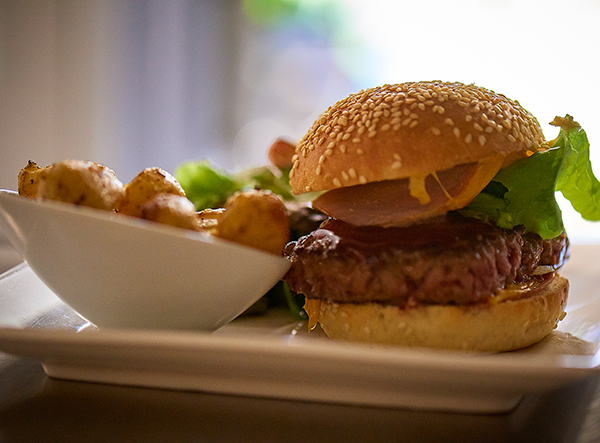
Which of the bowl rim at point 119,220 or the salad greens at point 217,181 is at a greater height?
the bowl rim at point 119,220

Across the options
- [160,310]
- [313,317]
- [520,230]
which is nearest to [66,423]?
[160,310]

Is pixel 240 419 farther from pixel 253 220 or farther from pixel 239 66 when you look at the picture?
pixel 239 66

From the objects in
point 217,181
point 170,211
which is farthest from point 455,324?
point 217,181

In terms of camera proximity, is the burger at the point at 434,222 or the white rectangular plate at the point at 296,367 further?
the burger at the point at 434,222

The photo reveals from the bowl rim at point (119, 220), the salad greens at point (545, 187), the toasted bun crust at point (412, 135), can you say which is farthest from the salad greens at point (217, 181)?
the bowl rim at point (119, 220)

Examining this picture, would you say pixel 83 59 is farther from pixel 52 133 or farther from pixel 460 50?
pixel 460 50

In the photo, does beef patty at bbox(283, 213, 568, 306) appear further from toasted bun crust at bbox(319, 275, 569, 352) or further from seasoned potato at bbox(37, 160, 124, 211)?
seasoned potato at bbox(37, 160, 124, 211)

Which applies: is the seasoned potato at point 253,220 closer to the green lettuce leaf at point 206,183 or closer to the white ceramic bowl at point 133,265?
the white ceramic bowl at point 133,265
